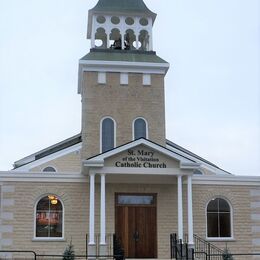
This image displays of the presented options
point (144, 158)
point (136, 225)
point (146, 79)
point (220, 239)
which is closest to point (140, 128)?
point (146, 79)

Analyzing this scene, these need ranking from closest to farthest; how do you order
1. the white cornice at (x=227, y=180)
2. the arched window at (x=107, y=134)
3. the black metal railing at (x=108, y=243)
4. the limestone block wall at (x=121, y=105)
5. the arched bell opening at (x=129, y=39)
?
1. the black metal railing at (x=108, y=243)
2. the white cornice at (x=227, y=180)
3. the arched window at (x=107, y=134)
4. the limestone block wall at (x=121, y=105)
5. the arched bell opening at (x=129, y=39)

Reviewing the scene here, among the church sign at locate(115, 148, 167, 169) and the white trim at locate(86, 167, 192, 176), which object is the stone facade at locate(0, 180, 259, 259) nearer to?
the white trim at locate(86, 167, 192, 176)

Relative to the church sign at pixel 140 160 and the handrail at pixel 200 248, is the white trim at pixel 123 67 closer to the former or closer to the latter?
the church sign at pixel 140 160

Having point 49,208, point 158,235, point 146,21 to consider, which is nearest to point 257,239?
point 158,235

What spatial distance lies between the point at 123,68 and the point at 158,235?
23.1 ft

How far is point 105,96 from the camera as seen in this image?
25.8 metres

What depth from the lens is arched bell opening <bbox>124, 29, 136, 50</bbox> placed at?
27.5m

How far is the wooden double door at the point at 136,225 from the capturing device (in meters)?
23.8

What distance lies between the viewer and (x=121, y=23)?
27.3 meters

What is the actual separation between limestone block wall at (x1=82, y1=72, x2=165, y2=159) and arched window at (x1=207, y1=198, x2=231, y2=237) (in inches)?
131

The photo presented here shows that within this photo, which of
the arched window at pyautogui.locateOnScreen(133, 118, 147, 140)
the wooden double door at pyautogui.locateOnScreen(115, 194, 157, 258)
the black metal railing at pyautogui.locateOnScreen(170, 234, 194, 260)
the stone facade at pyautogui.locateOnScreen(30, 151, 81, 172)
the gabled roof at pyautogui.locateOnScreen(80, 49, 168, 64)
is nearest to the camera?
the black metal railing at pyautogui.locateOnScreen(170, 234, 194, 260)

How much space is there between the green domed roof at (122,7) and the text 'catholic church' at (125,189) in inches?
2.6

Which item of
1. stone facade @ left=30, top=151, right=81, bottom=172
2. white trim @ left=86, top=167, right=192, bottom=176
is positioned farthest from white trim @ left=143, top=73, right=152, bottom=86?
stone facade @ left=30, top=151, right=81, bottom=172

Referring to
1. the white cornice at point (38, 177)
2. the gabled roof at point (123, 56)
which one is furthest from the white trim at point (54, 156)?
the gabled roof at point (123, 56)
